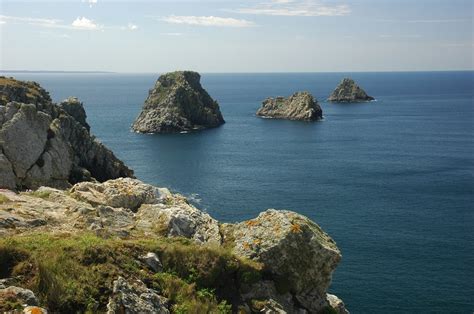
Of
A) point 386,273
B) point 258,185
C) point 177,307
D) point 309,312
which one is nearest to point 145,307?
point 177,307

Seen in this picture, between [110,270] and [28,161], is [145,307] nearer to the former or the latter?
[110,270]

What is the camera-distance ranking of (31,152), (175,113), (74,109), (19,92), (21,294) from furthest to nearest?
(175,113)
(74,109)
(19,92)
(31,152)
(21,294)

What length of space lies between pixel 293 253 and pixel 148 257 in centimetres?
574

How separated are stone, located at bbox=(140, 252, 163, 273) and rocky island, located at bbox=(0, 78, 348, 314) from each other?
4 cm

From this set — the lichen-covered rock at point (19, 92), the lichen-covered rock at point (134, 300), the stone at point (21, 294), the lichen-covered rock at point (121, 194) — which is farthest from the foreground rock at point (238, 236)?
the lichen-covered rock at point (19, 92)

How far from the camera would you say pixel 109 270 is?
14.5 meters

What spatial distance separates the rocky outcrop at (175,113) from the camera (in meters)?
181

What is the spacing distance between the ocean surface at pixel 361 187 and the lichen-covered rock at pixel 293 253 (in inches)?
1182

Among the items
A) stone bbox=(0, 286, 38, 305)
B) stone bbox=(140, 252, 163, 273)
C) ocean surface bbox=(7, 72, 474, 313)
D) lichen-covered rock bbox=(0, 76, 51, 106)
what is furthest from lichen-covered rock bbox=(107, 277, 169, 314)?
lichen-covered rock bbox=(0, 76, 51, 106)

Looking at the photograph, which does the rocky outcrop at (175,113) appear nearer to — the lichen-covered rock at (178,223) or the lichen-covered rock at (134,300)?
the lichen-covered rock at (178,223)

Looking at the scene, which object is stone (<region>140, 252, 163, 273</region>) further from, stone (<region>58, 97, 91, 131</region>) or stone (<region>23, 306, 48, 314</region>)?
stone (<region>58, 97, 91, 131</region>)

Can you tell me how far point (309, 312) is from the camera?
717 inches

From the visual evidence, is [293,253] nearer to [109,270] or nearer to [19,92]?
[109,270]

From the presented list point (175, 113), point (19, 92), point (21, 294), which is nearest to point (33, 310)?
point (21, 294)
